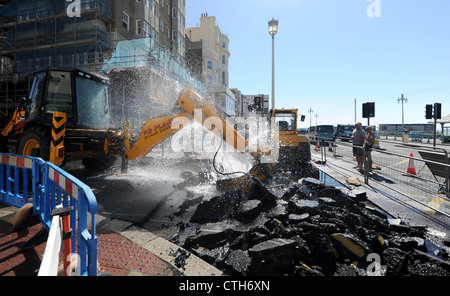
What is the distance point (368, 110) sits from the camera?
471 inches

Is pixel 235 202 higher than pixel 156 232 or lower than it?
higher

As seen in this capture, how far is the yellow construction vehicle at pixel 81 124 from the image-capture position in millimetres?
5211

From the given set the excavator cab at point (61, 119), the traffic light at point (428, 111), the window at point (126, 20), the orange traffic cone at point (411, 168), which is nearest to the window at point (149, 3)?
the window at point (126, 20)

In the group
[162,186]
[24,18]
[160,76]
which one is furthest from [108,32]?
[162,186]

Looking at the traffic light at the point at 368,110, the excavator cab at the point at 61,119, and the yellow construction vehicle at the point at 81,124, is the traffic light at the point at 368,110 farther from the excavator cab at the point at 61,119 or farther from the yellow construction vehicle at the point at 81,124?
the excavator cab at the point at 61,119

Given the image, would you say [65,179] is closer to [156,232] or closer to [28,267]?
[28,267]

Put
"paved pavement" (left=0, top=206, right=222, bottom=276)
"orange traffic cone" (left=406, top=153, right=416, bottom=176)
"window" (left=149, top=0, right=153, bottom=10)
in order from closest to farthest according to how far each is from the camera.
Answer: "paved pavement" (left=0, top=206, right=222, bottom=276) → "orange traffic cone" (left=406, top=153, right=416, bottom=176) → "window" (left=149, top=0, right=153, bottom=10)

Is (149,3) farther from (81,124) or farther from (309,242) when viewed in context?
(309,242)

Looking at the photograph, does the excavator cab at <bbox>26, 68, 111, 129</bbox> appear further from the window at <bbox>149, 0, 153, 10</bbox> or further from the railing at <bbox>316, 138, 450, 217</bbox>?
the window at <bbox>149, 0, 153, 10</bbox>

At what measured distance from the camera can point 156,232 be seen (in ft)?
12.1

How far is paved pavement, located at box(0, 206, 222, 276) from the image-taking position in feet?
8.31

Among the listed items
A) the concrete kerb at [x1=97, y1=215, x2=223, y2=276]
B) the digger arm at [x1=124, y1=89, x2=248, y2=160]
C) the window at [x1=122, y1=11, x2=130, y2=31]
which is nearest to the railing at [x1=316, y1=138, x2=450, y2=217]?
the digger arm at [x1=124, y1=89, x2=248, y2=160]

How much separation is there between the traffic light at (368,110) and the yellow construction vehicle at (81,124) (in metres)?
9.54

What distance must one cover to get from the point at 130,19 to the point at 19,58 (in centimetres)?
1170
